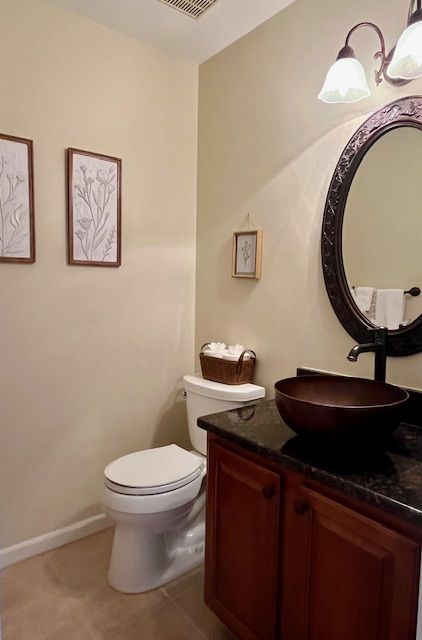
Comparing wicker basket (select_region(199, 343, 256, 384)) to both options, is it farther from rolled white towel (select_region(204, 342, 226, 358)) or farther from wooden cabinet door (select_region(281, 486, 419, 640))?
wooden cabinet door (select_region(281, 486, 419, 640))

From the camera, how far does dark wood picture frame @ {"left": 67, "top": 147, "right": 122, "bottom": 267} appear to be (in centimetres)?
200

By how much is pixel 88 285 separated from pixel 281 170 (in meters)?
1.09

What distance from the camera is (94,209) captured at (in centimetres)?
206

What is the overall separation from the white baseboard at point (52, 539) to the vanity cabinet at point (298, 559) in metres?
0.92

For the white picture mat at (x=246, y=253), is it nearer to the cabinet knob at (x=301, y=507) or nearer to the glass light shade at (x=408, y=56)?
the glass light shade at (x=408, y=56)

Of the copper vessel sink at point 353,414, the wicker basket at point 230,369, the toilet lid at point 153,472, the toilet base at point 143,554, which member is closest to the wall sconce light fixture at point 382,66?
the copper vessel sink at point 353,414

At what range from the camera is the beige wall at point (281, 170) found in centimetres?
167

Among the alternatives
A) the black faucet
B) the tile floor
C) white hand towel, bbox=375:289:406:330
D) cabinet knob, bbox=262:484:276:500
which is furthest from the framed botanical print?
the tile floor

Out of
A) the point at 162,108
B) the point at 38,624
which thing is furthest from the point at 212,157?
the point at 38,624

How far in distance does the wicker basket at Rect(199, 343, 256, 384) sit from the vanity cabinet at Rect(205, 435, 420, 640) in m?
0.59

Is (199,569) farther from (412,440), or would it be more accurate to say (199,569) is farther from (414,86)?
(414,86)

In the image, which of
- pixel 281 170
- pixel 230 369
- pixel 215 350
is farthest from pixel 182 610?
pixel 281 170

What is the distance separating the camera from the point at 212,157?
2.33 m

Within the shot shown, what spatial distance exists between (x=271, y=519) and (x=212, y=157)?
1.86 m
